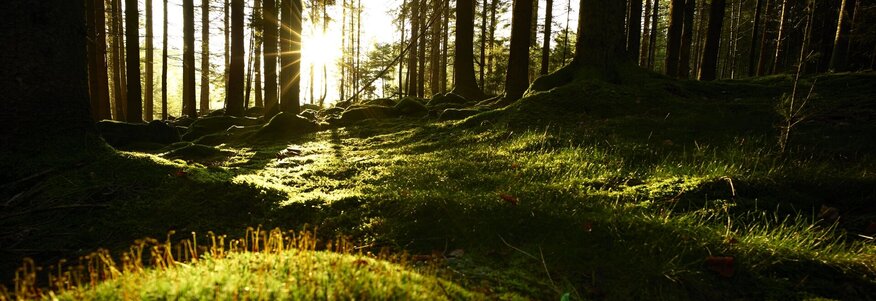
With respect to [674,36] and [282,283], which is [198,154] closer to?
[282,283]

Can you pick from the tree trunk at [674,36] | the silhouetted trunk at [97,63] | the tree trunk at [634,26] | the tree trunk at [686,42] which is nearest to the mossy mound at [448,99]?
the tree trunk at [634,26]

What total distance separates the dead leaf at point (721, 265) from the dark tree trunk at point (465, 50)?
1400cm

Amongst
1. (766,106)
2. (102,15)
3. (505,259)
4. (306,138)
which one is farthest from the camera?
(102,15)

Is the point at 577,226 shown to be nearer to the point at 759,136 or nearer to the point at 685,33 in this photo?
the point at 759,136

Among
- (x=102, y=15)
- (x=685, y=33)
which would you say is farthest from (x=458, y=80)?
(x=102, y=15)

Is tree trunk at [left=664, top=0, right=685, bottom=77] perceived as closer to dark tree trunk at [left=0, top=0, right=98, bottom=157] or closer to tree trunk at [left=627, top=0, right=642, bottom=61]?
tree trunk at [left=627, top=0, right=642, bottom=61]

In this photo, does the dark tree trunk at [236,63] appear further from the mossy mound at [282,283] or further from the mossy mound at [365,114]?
the mossy mound at [282,283]

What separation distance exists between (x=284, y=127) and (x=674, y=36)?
1524 cm

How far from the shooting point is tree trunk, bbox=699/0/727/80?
1517 cm

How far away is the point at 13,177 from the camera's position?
4.50 meters

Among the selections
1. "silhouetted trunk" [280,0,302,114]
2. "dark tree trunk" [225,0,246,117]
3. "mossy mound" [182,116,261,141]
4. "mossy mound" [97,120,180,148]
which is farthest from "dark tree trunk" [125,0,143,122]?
"silhouetted trunk" [280,0,302,114]

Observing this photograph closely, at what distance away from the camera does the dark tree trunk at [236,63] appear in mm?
14383

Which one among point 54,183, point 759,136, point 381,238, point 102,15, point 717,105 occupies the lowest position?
point 381,238

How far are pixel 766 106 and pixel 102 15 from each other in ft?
70.9
